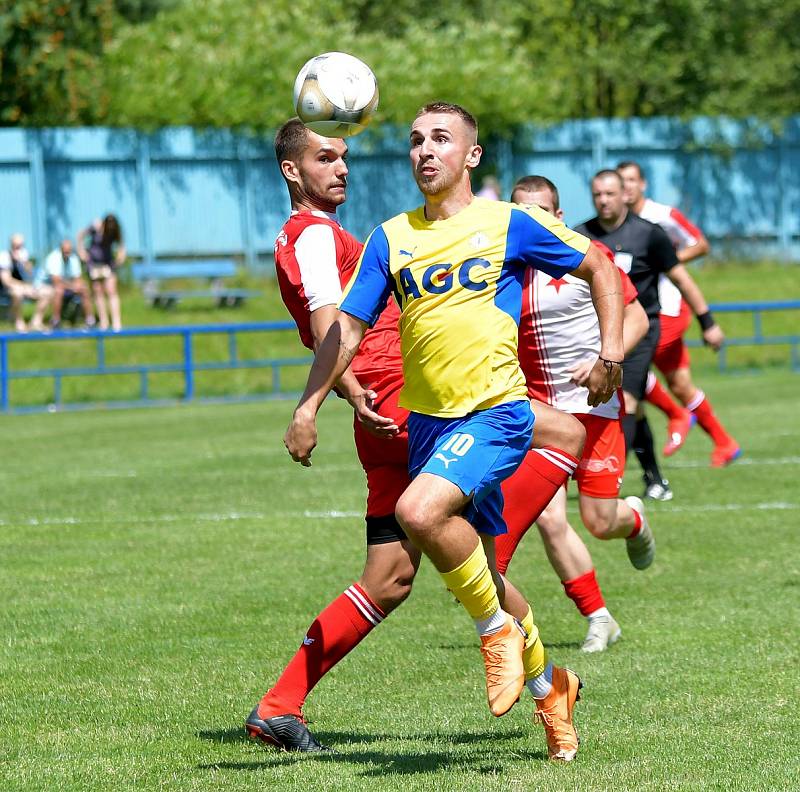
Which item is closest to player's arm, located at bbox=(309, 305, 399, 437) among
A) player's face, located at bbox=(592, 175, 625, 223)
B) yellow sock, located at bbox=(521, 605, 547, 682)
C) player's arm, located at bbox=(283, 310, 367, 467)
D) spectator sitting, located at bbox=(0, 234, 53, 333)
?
player's arm, located at bbox=(283, 310, 367, 467)

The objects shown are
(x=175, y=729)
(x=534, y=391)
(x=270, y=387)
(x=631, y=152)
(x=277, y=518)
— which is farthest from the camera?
(x=631, y=152)

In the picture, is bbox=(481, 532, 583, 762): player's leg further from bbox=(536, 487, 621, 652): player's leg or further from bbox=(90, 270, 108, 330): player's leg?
bbox=(90, 270, 108, 330): player's leg

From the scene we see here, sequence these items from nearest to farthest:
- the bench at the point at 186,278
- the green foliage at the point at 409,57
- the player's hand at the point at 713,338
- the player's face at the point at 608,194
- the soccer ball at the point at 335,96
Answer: the soccer ball at the point at 335,96 → the player's face at the point at 608,194 → the player's hand at the point at 713,338 → the bench at the point at 186,278 → the green foliage at the point at 409,57

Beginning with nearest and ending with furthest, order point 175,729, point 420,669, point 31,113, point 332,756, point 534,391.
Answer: point 332,756 → point 175,729 → point 420,669 → point 534,391 → point 31,113

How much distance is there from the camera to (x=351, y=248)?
5879mm

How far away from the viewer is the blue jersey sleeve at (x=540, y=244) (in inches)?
208

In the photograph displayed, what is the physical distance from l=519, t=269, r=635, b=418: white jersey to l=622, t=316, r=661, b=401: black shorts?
3094 millimetres

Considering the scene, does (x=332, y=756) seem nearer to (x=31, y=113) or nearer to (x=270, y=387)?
(x=270, y=387)

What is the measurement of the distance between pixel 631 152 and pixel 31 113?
1386 centimetres

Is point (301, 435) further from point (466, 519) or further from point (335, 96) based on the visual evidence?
point (335, 96)

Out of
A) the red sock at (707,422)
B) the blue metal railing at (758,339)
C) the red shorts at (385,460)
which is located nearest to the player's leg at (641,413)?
the red sock at (707,422)

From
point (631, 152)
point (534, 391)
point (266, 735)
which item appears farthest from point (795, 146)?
point (266, 735)

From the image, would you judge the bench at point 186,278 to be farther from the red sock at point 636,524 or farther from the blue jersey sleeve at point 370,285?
the blue jersey sleeve at point 370,285

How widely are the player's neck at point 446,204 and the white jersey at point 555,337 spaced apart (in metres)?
2.02
